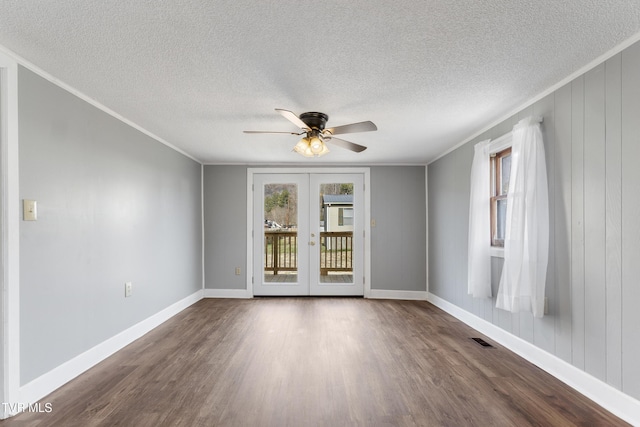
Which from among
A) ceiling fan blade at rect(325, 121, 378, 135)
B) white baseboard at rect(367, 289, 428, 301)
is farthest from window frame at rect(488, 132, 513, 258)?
white baseboard at rect(367, 289, 428, 301)

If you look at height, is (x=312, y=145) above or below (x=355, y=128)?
below

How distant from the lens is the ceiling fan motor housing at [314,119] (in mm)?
3000

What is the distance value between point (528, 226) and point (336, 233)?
3.27 meters

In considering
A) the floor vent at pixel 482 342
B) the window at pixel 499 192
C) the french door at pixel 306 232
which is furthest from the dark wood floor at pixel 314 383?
the french door at pixel 306 232

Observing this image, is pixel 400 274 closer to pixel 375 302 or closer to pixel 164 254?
pixel 375 302

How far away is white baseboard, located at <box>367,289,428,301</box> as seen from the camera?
213 inches

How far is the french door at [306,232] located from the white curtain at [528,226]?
2.95m

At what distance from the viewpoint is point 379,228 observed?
18.1 feet

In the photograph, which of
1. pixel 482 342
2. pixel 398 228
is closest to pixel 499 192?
pixel 482 342

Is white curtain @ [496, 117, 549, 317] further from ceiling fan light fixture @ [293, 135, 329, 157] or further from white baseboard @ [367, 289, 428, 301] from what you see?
white baseboard @ [367, 289, 428, 301]

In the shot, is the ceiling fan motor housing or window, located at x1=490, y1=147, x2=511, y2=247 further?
window, located at x1=490, y1=147, x2=511, y2=247

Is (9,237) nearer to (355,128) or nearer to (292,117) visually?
(292,117)

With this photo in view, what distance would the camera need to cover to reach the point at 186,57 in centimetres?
208

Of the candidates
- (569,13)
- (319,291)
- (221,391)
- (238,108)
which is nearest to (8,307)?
(221,391)
